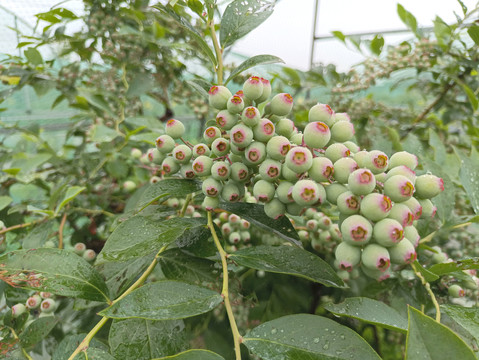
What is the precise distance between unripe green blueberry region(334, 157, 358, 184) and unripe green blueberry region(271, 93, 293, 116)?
0.33 feet

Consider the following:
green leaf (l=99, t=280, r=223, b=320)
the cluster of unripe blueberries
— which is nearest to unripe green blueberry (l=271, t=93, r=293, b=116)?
the cluster of unripe blueberries

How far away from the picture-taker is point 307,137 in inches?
16.0

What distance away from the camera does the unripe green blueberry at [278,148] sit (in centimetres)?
40

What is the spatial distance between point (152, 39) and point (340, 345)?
94cm

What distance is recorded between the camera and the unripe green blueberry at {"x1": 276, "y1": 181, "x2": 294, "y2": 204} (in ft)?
1.30

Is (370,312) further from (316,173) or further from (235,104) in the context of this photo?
(235,104)

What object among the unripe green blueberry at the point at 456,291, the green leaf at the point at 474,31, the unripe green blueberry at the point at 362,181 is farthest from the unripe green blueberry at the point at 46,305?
the green leaf at the point at 474,31

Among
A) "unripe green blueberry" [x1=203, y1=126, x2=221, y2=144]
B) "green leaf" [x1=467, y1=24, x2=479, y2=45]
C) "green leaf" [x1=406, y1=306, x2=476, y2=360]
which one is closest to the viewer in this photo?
"green leaf" [x1=406, y1=306, x2=476, y2=360]

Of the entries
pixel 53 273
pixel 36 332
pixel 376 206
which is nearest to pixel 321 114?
A: pixel 376 206

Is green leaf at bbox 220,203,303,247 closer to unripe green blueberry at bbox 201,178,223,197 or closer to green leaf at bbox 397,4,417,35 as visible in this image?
unripe green blueberry at bbox 201,178,223,197

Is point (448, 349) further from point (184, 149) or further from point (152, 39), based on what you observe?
point (152, 39)

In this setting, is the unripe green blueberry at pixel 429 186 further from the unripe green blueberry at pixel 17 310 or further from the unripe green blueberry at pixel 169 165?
the unripe green blueberry at pixel 17 310

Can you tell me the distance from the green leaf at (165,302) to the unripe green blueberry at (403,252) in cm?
19

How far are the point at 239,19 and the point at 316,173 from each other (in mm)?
290
